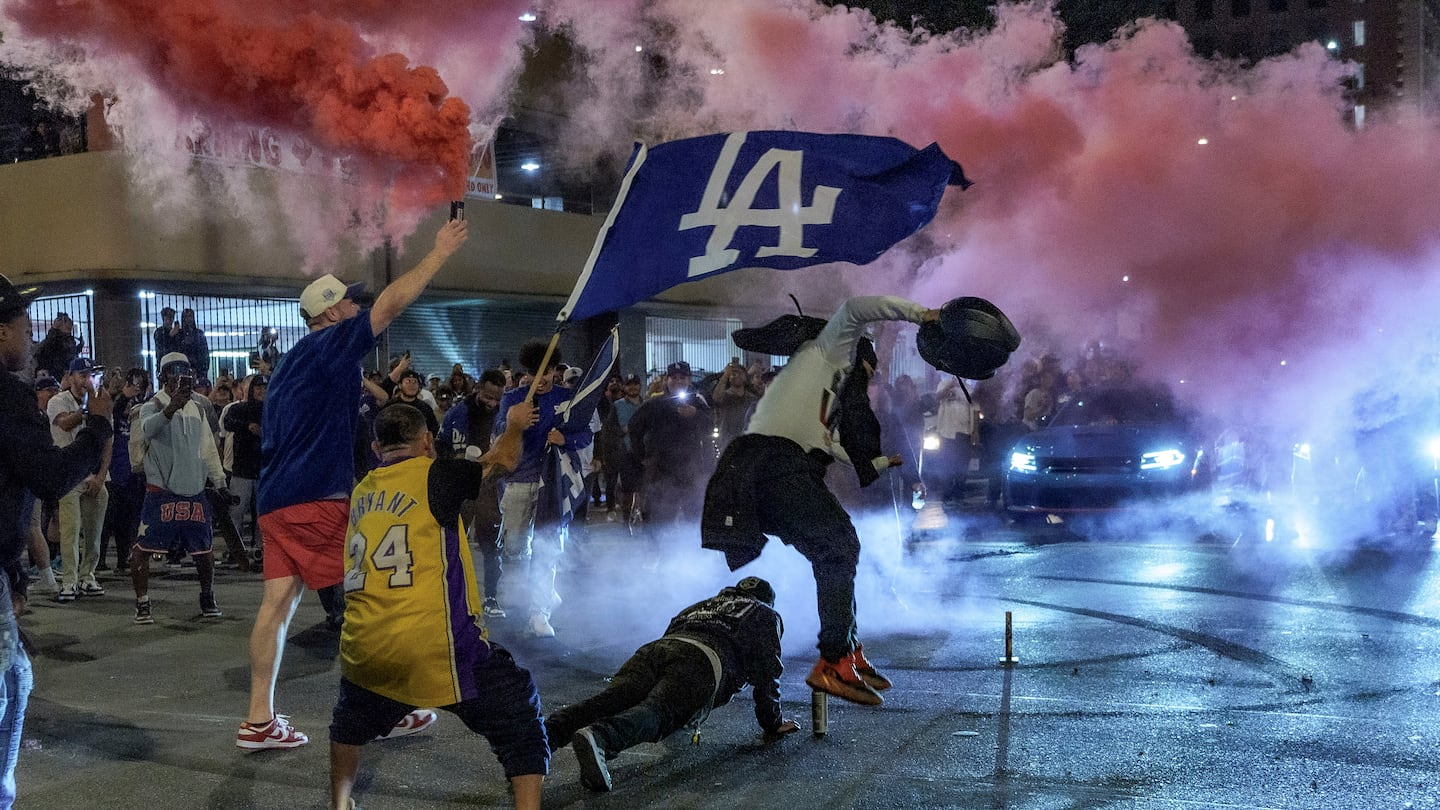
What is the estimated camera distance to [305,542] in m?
5.72

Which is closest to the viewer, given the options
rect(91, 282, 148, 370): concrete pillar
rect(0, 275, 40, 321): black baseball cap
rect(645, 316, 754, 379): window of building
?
rect(0, 275, 40, 321): black baseball cap

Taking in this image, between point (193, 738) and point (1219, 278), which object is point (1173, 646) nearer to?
point (193, 738)

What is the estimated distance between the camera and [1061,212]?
20.0 meters

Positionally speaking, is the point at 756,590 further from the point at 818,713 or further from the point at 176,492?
the point at 176,492

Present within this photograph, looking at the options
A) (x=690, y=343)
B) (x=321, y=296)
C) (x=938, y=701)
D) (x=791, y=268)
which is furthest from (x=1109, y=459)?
(x=690, y=343)

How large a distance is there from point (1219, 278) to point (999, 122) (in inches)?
201

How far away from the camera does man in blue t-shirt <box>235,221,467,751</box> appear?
563cm

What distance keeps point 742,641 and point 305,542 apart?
6.39 feet

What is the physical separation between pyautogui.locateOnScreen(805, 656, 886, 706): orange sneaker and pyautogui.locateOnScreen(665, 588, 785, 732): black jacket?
18 cm

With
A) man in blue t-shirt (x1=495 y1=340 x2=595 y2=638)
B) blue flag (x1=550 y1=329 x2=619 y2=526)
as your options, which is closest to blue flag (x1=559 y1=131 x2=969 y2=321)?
blue flag (x1=550 y1=329 x2=619 y2=526)

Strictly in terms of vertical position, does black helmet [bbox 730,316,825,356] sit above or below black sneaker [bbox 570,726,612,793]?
above

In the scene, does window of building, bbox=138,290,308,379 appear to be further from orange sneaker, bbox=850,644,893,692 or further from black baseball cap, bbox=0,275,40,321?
black baseball cap, bbox=0,275,40,321

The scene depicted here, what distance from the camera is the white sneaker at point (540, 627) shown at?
8.36m

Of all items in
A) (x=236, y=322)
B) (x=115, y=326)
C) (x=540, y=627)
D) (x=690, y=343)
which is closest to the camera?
(x=540, y=627)
